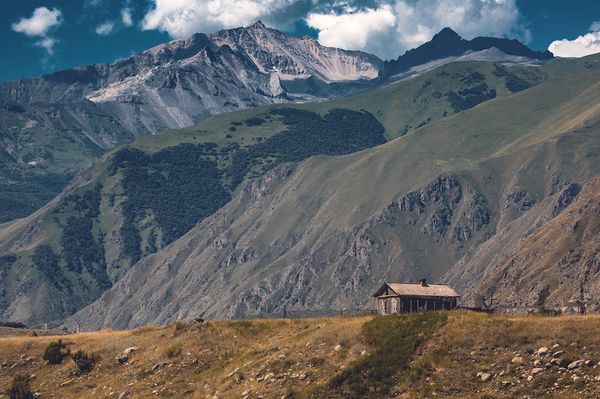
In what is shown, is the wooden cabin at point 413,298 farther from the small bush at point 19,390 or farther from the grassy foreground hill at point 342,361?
the small bush at point 19,390

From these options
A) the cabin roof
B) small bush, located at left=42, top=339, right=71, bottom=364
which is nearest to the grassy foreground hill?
small bush, located at left=42, top=339, right=71, bottom=364

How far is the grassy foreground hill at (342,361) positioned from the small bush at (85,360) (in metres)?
0.45

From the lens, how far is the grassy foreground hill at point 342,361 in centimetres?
3694

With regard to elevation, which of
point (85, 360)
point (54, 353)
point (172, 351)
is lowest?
point (85, 360)

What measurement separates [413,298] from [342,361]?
24.8 metres

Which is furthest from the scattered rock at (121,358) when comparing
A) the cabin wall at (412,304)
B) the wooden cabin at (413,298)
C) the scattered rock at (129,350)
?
the wooden cabin at (413,298)

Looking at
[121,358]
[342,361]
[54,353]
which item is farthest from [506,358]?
[54,353]

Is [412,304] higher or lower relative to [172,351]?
higher

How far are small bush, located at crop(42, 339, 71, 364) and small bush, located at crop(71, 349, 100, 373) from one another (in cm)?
282

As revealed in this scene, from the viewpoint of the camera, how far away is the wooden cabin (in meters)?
65.2

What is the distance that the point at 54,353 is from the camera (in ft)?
182

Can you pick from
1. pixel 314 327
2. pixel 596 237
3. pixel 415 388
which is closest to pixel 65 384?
pixel 314 327

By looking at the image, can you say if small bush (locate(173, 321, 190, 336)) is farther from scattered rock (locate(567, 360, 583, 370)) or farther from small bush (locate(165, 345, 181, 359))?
scattered rock (locate(567, 360, 583, 370))

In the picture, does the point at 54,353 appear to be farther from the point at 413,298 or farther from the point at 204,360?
the point at 413,298
